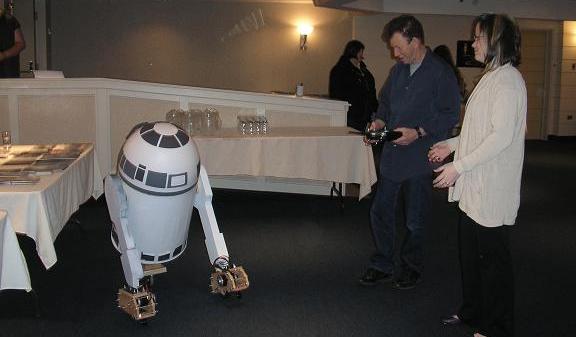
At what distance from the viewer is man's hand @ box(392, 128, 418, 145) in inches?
121

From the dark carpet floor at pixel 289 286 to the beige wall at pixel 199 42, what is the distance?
211 inches

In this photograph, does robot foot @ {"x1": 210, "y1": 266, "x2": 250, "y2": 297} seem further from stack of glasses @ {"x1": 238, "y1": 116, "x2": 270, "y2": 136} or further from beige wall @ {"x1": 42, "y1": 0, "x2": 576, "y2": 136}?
beige wall @ {"x1": 42, "y1": 0, "x2": 576, "y2": 136}

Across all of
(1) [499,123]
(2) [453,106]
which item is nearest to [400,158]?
(2) [453,106]

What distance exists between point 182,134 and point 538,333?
1.81 m

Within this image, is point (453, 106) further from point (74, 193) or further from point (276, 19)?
point (276, 19)

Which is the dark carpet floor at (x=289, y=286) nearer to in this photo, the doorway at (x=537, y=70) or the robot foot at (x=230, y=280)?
the robot foot at (x=230, y=280)

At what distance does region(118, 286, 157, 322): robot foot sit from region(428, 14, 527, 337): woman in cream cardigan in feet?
4.47

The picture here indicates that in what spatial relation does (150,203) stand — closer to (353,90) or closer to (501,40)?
(501,40)

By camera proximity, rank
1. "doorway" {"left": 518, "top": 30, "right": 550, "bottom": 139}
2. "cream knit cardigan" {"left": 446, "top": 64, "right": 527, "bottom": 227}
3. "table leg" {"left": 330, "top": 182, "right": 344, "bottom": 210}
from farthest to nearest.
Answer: "doorway" {"left": 518, "top": 30, "right": 550, "bottom": 139} → "table leg" {"left": 330, "top": 182, "right": 344, "bottom": 210} → "cream knit cardigan" {"left": 446, "top": 64, "right": 527, "bottom": 227}

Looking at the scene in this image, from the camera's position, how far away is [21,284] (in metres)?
2.58

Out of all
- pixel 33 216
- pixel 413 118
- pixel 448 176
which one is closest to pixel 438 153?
pixel 448 176

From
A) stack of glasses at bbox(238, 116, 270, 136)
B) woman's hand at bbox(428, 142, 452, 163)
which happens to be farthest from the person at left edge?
woman's hand at bbox(428, 142, 452, 163)

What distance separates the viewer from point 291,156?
490cm

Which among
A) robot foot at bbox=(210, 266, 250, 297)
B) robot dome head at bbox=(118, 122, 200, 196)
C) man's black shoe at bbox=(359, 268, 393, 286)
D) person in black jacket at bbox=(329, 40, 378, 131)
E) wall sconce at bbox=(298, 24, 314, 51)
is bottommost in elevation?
man's black shoe at bbox=(359, 268, 393, 286)
